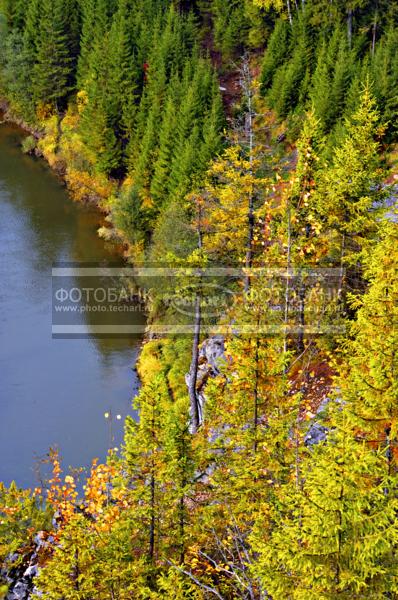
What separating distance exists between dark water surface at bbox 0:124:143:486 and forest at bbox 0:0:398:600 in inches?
78.9

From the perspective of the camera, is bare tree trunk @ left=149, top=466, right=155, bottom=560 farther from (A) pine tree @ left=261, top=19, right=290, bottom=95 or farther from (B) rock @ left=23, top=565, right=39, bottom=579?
(A) pine tree @ left=261, top=19, right=290, bottom=95

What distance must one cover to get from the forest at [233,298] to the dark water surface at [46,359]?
2.00 meters

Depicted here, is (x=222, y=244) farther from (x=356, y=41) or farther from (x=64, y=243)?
(x=356, y=41)

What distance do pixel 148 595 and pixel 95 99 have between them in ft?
164

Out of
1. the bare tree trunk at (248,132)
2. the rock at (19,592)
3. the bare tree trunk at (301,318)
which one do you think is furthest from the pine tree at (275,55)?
the rock at (19,592)

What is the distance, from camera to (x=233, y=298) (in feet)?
116

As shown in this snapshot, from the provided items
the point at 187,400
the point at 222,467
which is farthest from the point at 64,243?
the point at 222,467

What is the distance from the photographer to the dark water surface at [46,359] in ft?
109

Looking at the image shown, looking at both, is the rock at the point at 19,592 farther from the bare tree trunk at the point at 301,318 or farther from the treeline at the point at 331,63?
the treeline at the point at 331,63

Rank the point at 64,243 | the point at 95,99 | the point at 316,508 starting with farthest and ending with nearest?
the point at 95,99 → the point at 64,243 → the point at 316,508

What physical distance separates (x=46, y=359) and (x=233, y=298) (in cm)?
1241

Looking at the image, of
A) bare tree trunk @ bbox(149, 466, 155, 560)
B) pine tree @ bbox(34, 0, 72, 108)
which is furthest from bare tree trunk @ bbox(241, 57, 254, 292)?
pine tree @ bbox(34, 0, 72, 108)

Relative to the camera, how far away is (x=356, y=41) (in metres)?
58.6

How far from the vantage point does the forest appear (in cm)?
1410
